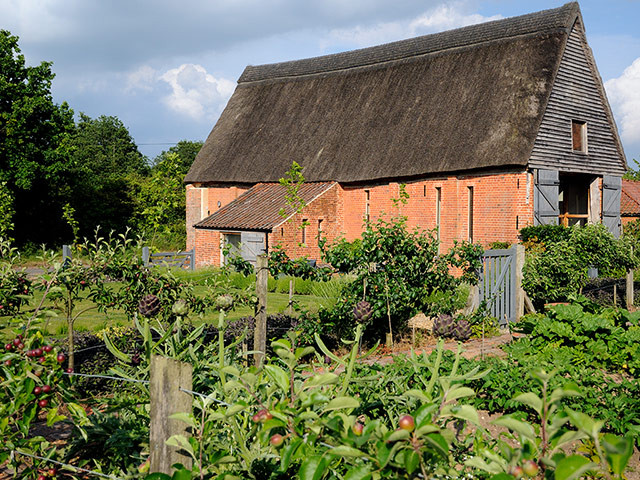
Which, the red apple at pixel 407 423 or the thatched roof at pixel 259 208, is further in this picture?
the thatched roof at pixel 259 208

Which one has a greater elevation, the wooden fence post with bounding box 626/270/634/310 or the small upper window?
the small upper window

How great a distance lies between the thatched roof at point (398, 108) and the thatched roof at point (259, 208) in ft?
1.64

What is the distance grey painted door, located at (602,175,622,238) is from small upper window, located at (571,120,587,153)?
131cm

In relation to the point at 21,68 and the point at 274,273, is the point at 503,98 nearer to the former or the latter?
the point at 274,273

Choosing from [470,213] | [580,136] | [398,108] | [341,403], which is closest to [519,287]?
[470,213]

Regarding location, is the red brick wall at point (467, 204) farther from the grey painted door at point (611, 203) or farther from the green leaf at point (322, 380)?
the green leaf at point (322, 380)

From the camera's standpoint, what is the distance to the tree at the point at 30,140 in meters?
26.5

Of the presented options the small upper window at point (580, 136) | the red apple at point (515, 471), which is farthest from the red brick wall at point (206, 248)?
the red apple at point (515, 471)

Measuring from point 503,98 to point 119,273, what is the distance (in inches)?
559

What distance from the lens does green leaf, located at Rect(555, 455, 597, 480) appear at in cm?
139

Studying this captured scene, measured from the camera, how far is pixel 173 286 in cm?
660

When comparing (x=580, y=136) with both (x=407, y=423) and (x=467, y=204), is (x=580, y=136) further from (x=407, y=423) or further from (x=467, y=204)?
(x=407, y=423)

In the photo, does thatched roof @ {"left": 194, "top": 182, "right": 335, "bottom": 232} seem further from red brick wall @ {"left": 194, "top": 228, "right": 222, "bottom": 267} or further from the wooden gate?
the wooden gate

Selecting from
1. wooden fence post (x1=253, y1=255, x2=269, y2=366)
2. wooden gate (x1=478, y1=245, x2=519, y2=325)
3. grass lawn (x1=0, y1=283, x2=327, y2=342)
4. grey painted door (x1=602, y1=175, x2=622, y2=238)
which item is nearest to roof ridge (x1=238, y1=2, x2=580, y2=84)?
grey painted door (x1=602, y1=175, x2=622, y2=238)
